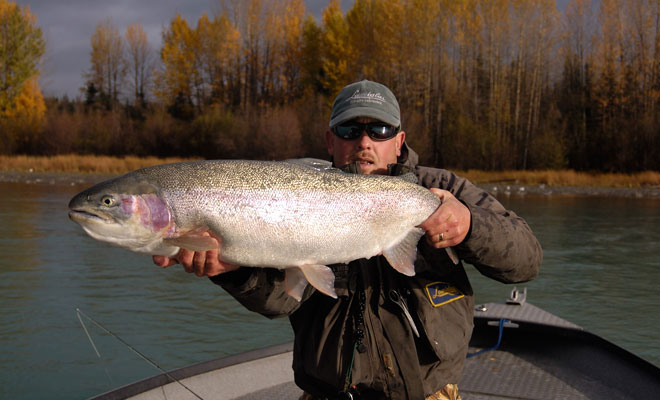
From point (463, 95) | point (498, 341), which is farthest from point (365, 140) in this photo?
point (463, 95)

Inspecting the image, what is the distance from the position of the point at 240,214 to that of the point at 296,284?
1.29 feet

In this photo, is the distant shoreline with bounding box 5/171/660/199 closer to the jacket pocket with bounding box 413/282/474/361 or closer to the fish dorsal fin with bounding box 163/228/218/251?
the jacket pocket with bounding box 413/282/474/361

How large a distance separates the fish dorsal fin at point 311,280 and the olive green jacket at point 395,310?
4.9 inches

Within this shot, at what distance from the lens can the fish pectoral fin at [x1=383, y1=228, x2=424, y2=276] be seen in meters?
2.50

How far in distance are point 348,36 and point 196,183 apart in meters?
37.0

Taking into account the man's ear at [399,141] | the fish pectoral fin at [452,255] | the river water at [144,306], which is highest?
the man's ear at [399,141]

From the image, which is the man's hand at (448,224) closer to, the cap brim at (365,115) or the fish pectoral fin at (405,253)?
the fish pectoral fin at (405,253)

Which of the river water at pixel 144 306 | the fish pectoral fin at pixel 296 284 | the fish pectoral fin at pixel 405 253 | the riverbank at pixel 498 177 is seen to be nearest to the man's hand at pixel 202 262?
the fish pectoral fin at pixel 296 284

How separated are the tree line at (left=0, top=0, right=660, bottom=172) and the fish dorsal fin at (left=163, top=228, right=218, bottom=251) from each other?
31.0 meters

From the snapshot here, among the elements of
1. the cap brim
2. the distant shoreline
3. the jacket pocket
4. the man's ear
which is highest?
the cap brim

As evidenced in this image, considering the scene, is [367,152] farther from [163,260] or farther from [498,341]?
[498,341]

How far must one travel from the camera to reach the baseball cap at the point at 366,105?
2861 millimetres

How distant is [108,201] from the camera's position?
238 cm

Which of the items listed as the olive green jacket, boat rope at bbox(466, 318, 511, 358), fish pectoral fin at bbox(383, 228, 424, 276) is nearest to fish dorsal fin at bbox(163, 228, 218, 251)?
the olive green jacket
